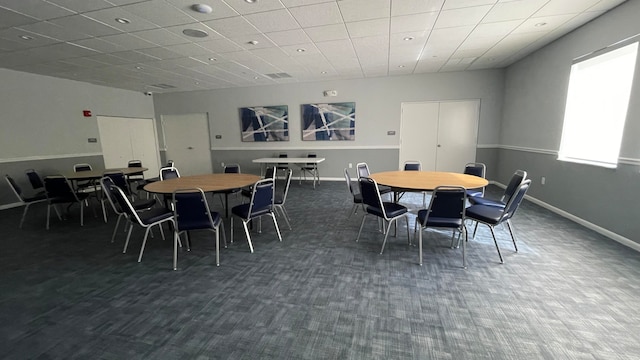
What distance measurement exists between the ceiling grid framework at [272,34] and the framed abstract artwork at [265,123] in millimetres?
1728

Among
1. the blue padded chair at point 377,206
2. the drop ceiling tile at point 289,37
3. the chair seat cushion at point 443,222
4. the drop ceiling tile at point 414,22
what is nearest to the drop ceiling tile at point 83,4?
the drop ceiling tile at point 289,37

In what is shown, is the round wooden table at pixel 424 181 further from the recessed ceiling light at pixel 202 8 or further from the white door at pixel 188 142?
the white door at pixel 188 142

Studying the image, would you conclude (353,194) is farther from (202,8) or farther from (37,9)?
(37,9)

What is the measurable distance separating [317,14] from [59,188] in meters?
4.92

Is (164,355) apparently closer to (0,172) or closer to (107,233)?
(107,233)

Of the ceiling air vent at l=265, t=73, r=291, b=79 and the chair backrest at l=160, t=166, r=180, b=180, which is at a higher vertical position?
the ceiling air vent at l=265, t=73, r=291, b=79

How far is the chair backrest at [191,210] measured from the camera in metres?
2.65

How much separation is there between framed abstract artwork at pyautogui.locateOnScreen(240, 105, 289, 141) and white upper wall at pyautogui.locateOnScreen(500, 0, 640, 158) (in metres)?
5.82

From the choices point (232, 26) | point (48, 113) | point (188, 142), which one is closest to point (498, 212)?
point (232, 26)

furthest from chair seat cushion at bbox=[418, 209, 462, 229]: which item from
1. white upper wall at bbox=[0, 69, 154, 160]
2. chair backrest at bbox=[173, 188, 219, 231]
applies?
white upper wall at bbox=[0, 69, 154, 160]

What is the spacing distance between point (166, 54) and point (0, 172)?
177 inches

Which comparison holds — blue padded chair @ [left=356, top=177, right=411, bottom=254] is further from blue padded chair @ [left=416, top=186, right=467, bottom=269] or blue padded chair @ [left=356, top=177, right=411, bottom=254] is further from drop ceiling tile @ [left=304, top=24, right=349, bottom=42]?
drop ceiling tile @ [left=304, top=24, right=349, bottom=42]

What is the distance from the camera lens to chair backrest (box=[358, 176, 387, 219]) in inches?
115

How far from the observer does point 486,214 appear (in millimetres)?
2836
